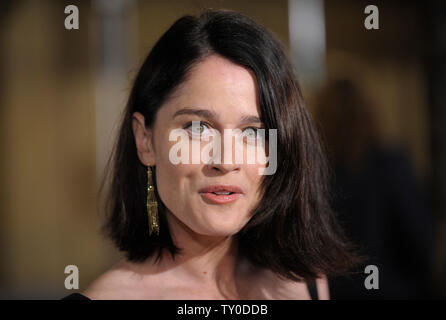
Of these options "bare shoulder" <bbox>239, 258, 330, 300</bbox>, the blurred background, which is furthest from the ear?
"bare shoulder" <bbox>239, 258, 330, 300</bbox>

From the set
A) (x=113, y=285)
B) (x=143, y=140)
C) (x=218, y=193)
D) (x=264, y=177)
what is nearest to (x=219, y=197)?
A: (x=218, y=193)

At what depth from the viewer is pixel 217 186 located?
940 mm

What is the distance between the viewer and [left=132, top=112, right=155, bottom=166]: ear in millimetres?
1001

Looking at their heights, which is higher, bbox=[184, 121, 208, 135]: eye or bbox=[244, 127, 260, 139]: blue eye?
bbox=[184, 121, 208, 135]: eye

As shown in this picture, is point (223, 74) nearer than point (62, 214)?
Yes

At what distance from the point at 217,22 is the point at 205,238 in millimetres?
482

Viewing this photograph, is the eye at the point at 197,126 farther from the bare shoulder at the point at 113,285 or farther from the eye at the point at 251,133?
the bare shoulder at the point at 113,285

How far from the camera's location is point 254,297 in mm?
1093

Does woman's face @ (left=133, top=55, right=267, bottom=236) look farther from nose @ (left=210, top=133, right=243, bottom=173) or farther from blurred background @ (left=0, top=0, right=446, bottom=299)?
blurred background @ (left=0, top=0, right=446, bottom=299)

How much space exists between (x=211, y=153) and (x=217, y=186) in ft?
0.22

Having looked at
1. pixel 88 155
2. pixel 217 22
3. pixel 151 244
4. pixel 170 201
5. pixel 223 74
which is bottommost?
pixel 151 244

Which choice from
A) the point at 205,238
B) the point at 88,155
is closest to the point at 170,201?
the point at 205,238

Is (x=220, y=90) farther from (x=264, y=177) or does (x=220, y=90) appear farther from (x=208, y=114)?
(x=264, y=177)

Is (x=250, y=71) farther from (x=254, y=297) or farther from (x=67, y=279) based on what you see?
(x=67, y=279)
